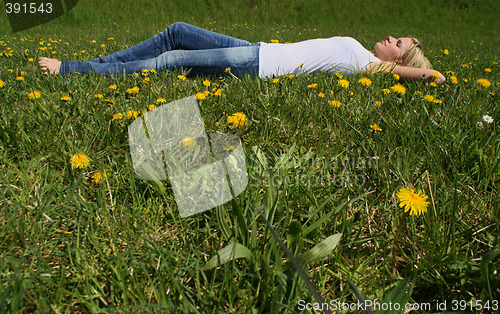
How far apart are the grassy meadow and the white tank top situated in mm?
916

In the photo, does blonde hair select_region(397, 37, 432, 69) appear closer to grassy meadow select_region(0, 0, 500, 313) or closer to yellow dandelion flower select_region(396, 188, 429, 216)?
grassy meadow select_region(0, 0, 500, 313)

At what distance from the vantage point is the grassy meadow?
0.77 metres

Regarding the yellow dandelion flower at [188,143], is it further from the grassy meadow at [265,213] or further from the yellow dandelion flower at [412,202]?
the yellow dandelion flower at [412,202]

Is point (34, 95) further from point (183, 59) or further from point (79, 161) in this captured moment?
point (183, 59)

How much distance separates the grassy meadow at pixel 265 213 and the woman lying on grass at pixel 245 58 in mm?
675

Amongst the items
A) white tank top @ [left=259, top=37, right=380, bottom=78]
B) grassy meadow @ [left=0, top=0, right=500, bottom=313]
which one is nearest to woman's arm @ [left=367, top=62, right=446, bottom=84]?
white tank top @ [left=259, top=37, right=380, bottom=78]

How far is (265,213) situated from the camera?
942 millimetres

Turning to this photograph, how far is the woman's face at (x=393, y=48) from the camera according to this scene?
328 cm

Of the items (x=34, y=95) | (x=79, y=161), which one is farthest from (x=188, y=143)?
(x=34, y=95)

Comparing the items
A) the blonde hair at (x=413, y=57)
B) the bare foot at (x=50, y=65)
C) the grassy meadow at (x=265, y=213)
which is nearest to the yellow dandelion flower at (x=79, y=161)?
the grassy meadow at (x=265, y=213)

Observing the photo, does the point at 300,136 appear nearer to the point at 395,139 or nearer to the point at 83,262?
the point at 395,139

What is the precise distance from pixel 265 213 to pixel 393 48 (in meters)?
3.19

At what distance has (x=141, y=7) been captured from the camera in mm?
10406

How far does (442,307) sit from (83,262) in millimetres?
972
